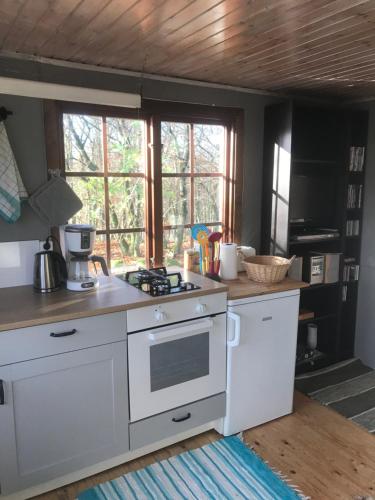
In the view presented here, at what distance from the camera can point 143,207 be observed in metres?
2.65

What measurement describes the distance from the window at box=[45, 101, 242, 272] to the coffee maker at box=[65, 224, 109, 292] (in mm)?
354

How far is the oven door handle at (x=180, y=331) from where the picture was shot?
1.99 meters

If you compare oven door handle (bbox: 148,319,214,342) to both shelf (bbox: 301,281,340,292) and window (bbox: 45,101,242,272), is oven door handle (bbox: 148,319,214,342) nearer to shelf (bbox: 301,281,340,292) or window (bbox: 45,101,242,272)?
window (bbox: 45,101,242,272)

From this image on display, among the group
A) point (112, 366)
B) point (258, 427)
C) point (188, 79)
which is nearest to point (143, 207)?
point (188, 79)

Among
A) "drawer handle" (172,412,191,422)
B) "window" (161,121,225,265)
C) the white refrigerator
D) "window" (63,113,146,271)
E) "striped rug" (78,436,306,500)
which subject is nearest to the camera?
"striped rug" (78,436,306,500)

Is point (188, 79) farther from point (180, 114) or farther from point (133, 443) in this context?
point (133, 443)

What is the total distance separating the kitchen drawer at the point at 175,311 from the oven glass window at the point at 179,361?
0.12 meters

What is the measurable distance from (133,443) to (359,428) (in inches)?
55.9

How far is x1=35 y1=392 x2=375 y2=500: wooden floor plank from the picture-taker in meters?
1.98

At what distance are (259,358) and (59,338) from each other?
1202mm

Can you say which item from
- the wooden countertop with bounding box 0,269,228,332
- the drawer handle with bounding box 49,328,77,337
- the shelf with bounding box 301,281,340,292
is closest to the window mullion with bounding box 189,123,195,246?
the wooden countertop with bounding box 0,269,228,332

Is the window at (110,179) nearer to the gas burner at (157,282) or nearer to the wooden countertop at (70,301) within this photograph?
the gas burner at (157,282)

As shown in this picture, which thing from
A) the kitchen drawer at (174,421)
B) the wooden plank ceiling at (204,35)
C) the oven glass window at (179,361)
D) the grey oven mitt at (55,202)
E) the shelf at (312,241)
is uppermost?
the wooden plank ceiling at (204,35)

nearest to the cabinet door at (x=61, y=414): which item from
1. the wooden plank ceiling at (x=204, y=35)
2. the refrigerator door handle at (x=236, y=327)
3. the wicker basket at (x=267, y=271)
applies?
the refrigerator door handle at (x=236, y=327)
